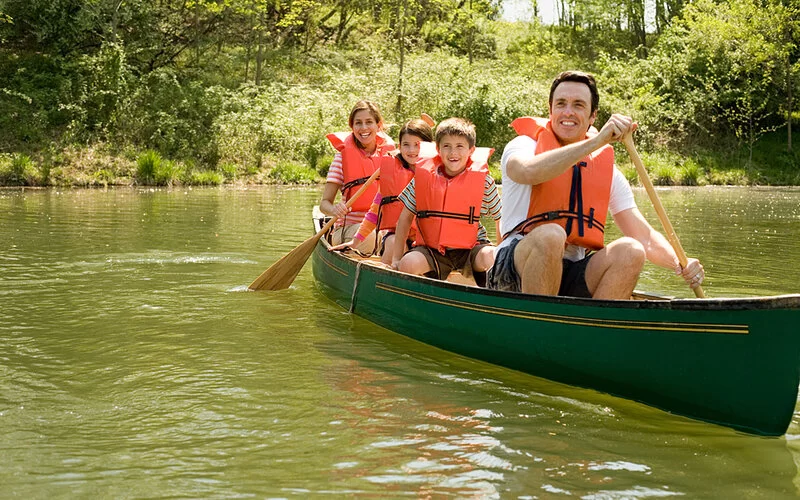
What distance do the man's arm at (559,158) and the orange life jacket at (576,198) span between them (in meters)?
0.13

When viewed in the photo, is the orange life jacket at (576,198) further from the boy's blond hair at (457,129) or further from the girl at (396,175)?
the girl at (396,175)

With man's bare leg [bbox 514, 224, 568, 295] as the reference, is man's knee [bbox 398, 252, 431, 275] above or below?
below

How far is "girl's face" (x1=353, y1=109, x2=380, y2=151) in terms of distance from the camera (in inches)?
255

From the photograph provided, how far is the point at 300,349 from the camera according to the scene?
4.52 meters

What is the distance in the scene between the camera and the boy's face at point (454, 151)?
15.5ft

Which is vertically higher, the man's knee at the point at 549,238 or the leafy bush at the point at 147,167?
the leafy bush at the point at 147,167

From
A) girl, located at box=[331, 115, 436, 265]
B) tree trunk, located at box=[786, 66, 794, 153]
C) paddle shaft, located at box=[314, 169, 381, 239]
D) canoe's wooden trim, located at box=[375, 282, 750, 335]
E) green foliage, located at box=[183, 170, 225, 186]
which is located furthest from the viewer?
tree trunk, located at box=[786, 66, 794, 153]

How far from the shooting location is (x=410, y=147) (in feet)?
18.2

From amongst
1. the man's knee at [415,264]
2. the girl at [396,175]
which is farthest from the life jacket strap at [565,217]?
the girl at [396,175]

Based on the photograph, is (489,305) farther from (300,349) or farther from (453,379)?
(300,349)

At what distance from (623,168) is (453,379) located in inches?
652

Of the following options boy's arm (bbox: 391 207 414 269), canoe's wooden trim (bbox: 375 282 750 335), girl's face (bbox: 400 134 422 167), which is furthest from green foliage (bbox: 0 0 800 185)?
canoe's wooden trim (bbox: 375 282 750 335)

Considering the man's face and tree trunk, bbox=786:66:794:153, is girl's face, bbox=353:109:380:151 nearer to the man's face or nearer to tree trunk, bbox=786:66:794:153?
the man's face

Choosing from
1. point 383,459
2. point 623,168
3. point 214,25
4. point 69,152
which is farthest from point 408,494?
point 214,25
